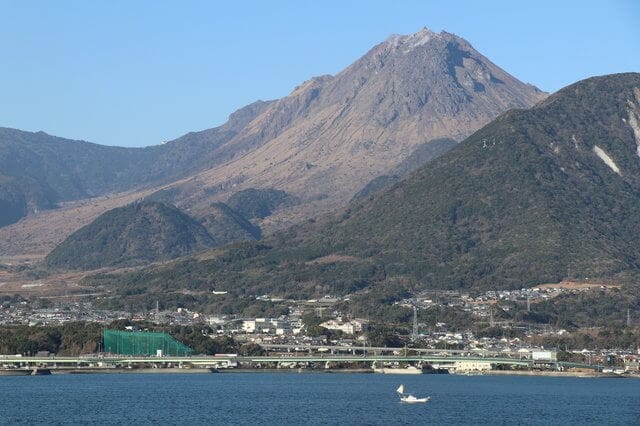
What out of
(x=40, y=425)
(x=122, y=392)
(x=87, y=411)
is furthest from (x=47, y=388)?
(x=40, y=425)

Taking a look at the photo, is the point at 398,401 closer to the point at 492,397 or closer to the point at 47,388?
the point at 492,397

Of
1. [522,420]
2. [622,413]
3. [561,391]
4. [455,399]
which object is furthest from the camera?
[561,391]

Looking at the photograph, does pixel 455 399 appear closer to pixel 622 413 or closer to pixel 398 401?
pixel 398 401

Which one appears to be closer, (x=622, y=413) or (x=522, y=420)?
A: (x=522, y=420)

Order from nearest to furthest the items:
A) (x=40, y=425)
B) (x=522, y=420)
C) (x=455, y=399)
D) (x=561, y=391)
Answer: (x=40, y=425)
(x=522, y=420)
(x=455, y=399)
(x=561, y=391)

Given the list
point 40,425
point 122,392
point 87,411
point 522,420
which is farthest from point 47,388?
point 522,420

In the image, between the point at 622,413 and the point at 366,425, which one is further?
the point at 622,413
